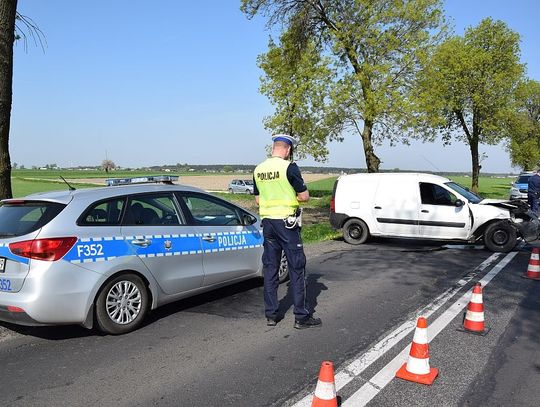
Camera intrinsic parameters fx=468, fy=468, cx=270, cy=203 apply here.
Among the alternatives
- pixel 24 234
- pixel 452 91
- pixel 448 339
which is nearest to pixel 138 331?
pixel 24 234

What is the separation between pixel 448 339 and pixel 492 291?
2426 millimetres

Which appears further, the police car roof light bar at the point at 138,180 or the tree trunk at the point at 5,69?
the tree trunk at the point at 5,69

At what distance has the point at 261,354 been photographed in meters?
4.32

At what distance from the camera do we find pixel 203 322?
5320 millimetres

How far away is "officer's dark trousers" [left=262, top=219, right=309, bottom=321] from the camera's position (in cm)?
500

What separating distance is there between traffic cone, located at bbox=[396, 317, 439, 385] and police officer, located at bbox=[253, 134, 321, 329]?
4.90ft

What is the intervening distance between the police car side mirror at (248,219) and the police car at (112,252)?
17 centimetres

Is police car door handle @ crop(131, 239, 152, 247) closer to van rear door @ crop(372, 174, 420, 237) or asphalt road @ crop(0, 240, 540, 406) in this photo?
asphalt road @ crop(0, 240, 540, 406)

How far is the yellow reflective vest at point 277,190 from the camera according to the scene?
496 cm

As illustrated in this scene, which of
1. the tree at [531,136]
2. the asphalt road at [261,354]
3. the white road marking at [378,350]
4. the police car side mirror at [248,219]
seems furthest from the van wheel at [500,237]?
the tree at [531,136]

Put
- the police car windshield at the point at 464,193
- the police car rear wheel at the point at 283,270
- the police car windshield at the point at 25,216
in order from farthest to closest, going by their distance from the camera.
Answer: the police car windshield at the point at 464,193 < the police car rear wheel at the point at 283,270 < the police car windshield at the point at 25,216

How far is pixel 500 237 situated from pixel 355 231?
332 centimetres

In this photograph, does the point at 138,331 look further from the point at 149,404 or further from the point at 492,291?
the point at 492,291

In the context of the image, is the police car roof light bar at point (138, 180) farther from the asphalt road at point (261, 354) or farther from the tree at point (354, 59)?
the tree at point (354, 59)
